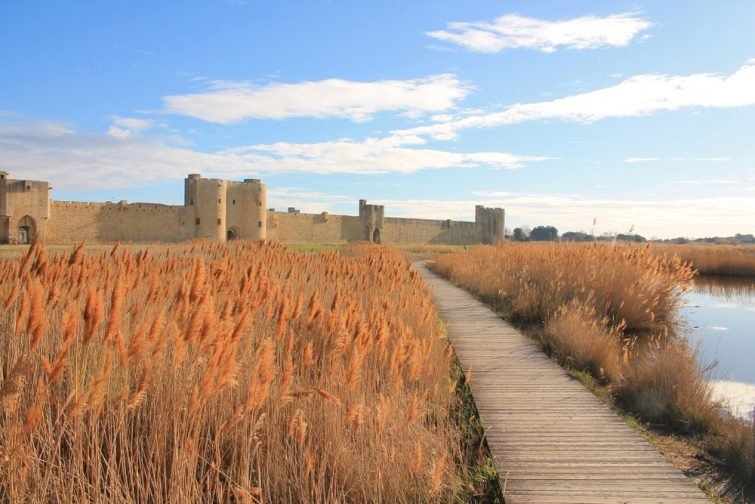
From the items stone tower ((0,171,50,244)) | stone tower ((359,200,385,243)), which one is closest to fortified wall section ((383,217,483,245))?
stone tower ((359,200,385,243))

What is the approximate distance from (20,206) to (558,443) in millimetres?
30910

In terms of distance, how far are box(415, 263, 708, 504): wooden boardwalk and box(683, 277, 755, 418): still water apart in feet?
4.32

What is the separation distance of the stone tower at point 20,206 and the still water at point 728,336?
90.2 ft

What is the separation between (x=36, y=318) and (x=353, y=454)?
4.42 feet

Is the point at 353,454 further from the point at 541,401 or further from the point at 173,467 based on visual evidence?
the point at 541,401

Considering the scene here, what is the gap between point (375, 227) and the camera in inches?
1877

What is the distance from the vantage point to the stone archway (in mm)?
28250

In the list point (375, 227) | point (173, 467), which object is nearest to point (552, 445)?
point (173, 467)

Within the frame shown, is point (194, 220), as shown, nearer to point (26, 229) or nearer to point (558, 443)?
point (26, 229)

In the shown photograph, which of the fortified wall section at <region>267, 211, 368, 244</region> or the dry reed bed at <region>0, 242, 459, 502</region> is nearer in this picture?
the dry reed bed at <region>0, 242, 459, 502</region>

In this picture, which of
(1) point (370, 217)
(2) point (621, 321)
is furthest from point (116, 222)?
(2) point (621, 321)

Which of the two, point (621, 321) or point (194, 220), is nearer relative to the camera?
point (621, 321)

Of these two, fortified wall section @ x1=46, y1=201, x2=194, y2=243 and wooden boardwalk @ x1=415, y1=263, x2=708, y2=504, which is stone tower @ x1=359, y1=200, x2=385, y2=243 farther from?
wooden boardwalk @ x1=415, y1=263, x2=708, y2=504

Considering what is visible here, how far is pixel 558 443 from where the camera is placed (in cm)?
342
